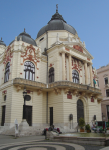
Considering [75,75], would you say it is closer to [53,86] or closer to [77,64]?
[77,64]

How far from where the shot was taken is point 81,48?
1304 inches

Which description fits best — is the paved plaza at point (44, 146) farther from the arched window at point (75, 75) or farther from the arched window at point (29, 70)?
the arched window at point (75, 75)

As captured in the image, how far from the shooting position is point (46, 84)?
27.4 m

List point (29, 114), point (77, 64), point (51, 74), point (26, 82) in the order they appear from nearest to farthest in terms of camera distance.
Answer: point (26, 82), point (29, 114), point (51, 74), point (77, 64)

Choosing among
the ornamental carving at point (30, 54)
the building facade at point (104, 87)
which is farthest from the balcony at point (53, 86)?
the building facade at point (104, 87)

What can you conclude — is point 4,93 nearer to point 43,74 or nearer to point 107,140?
point 43,74

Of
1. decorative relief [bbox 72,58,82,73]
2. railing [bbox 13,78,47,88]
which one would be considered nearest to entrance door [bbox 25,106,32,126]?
railing [bbox 13,78,47,88]

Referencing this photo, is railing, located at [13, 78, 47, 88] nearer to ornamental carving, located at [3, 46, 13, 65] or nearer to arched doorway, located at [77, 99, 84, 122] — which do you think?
ornamental carving, located at [3, 46, 13, 65]

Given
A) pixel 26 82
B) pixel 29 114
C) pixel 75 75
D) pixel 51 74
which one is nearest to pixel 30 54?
pixel 51 74

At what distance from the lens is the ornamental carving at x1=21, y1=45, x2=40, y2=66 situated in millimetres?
27230

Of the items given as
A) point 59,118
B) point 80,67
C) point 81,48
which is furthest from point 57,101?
point 81,48

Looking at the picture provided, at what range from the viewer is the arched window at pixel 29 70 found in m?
26.9

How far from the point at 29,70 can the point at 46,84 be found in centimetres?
390

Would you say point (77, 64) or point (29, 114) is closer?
point (29, 114)
